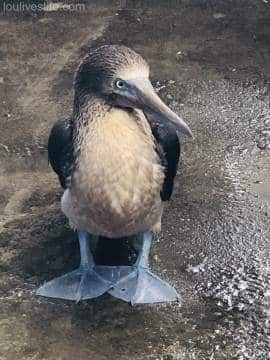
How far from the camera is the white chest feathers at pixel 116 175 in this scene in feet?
13.8

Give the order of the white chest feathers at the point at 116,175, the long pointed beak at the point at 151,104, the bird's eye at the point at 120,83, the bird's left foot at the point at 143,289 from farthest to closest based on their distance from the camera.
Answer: the bird's left foot at the point at 143,289 < the white chest feathers at the point at 116,175 < the bird's eye at the point at 120,83 < the long pointed beak at the point at 151,104

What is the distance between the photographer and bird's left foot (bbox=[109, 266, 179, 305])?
448cm

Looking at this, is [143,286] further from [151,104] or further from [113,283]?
[151,104]

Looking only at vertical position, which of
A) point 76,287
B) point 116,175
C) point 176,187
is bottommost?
point 76,287

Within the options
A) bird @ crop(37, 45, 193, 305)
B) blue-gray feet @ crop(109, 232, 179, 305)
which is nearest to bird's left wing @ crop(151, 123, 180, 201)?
bird @ crop(37, 45, 193, 305)

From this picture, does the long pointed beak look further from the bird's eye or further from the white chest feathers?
the white chest feathers

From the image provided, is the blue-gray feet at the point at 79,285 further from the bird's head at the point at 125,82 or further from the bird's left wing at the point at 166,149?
the bird's head at the point at 125,82

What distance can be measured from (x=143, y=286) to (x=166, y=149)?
75cm

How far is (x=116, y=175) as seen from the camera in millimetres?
4215

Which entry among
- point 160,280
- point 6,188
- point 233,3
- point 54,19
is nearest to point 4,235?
point 6,188

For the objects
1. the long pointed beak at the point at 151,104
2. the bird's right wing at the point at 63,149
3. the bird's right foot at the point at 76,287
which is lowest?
the bird's right foot at the point at 76,287

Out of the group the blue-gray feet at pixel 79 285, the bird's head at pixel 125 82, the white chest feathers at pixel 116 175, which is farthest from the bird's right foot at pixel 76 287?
the bird's head at pixel 125 82

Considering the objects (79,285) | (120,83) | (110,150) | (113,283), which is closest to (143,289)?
(113,283)

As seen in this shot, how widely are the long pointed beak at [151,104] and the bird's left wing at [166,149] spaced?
1.51 ft
